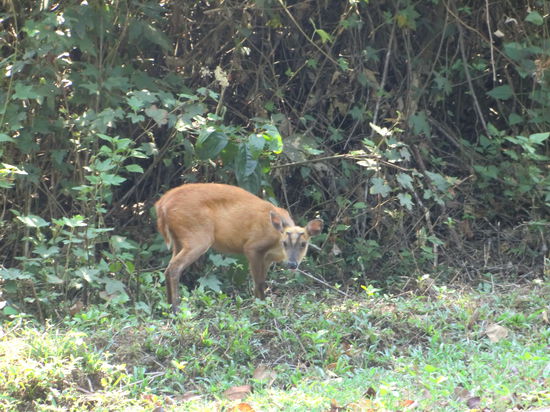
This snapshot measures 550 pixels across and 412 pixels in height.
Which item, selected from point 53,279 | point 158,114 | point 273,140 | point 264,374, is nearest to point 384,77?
point 273,140

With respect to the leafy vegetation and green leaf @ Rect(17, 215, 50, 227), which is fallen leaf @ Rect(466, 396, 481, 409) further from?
green leaf @ Rect(17, 215, 50, 227)

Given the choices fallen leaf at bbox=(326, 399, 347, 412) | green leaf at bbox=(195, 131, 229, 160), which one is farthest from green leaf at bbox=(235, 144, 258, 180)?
fallen leaf at bbox=(326, 399, 347, 412)

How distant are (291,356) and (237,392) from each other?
0.89 m

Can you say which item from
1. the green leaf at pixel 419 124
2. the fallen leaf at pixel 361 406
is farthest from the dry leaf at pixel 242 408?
the green leaf at pixel 419 124

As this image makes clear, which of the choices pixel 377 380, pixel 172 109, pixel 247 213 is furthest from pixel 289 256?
pixel 377 380

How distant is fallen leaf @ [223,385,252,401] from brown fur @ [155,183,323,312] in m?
2.41

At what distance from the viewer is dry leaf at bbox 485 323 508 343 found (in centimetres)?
716

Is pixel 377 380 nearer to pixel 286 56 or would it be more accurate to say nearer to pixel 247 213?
pixel 247 213

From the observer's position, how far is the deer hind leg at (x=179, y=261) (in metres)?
8.46

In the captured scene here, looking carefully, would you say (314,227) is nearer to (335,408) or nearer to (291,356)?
(291,356)

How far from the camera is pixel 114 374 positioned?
20.3 ft

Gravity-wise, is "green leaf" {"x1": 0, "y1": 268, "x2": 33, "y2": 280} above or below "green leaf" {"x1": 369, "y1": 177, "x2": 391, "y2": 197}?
below

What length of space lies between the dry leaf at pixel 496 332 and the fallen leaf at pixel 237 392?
214 centimetres

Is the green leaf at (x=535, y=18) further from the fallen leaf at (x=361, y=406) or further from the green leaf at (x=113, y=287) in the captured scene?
the fallen leaf at (x=361, y=406)
